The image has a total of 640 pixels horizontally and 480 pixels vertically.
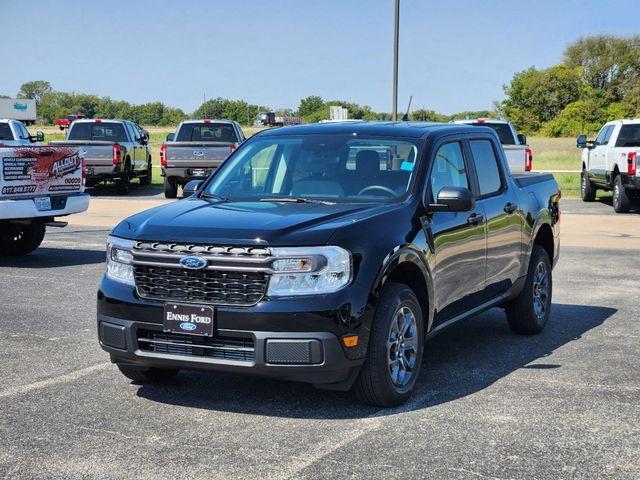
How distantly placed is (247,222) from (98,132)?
78.0 ft

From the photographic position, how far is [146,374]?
6.22 metres

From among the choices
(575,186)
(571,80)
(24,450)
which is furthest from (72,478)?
(571,80)

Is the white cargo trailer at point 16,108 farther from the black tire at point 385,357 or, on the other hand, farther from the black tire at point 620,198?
the black tire at point 385,357

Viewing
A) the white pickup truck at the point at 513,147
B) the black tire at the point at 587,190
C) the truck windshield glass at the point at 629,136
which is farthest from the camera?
the black tire at the point at 587,190

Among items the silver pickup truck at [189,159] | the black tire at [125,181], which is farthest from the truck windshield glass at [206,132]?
the black tire at [125,181]

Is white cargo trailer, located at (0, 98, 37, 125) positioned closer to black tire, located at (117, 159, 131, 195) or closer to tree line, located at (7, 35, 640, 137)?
tree line, located at (7, 35, 640, 137)

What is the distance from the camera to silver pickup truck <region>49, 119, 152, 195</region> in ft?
86.3

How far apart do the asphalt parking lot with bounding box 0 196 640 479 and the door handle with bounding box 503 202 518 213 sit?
3.56 ft

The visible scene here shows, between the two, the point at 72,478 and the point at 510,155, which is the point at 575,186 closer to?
the point at 510,155

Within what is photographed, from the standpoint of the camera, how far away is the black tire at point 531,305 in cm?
810

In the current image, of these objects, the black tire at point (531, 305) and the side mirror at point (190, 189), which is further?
the black tire at point (531, 305)

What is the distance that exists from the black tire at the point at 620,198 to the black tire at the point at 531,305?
12982 mm

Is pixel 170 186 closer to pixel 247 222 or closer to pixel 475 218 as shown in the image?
pixel 475 218

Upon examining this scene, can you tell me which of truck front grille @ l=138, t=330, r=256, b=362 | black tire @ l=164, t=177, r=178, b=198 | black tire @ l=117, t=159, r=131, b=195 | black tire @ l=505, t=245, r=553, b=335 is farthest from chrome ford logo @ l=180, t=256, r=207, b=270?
black tire @ l=117, t=159, r=131, b=195
